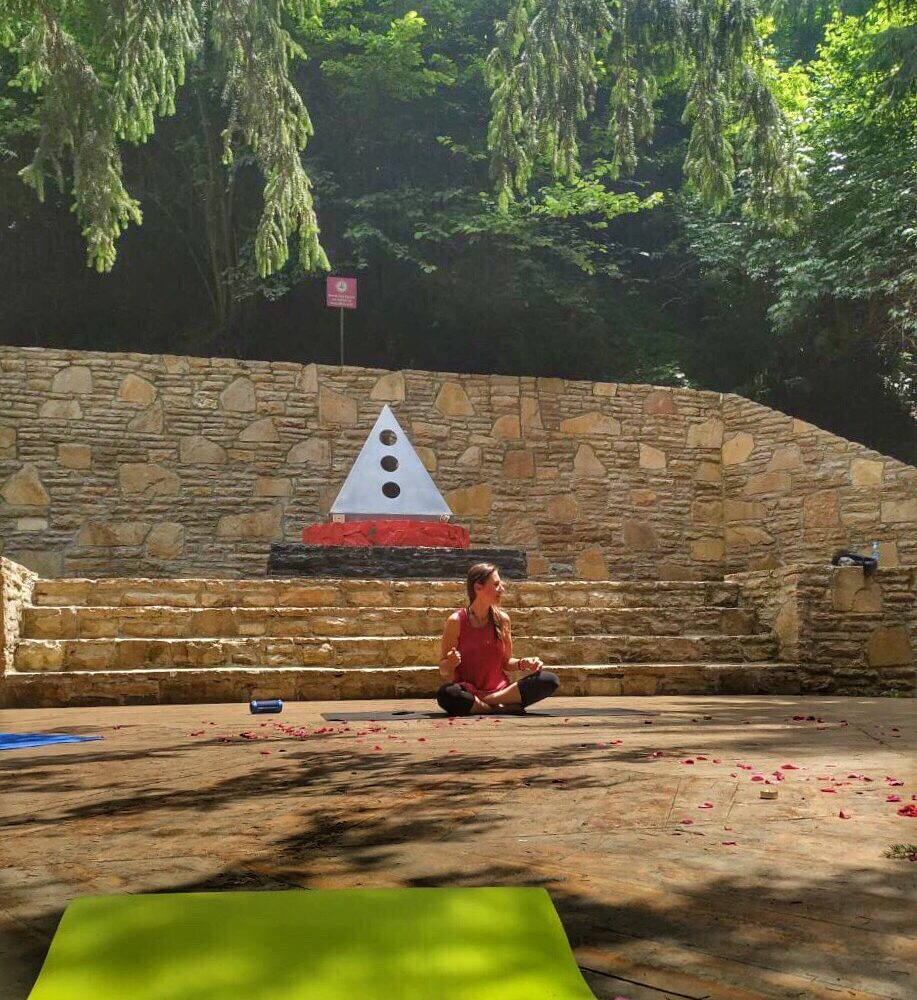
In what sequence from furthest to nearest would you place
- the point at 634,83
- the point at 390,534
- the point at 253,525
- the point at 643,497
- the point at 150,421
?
the point at 643,497 < the point at 253,525 < the point at 150,421 < the point at 390,534 < the point at 634,83

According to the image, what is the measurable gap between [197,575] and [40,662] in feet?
17.3

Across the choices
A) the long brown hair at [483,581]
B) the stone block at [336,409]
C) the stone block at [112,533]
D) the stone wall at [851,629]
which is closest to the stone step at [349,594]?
the stone wall at [851,629]

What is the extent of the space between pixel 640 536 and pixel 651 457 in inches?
41.6

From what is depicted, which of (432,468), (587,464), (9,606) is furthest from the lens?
(587,464)

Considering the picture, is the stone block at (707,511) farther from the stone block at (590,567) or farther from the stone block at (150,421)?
the stone block at (150,421)

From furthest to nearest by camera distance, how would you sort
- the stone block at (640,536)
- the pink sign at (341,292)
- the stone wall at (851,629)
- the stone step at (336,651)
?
the pink sign at (341,292) → the stone block at (640,536) → the stone wall at (851,629) → the stone step at (336,651)

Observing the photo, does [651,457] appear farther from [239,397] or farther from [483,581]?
[483,581]

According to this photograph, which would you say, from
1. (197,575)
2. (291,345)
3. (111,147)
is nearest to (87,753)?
(111,147)

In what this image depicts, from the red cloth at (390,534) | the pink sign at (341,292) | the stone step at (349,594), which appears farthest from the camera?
the pink sign at (341,292)

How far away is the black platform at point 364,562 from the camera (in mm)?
10992

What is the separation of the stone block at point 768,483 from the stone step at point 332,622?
17.5 ft

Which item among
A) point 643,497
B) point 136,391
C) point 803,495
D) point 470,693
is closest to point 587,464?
point 643,497

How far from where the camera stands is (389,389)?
565 inches

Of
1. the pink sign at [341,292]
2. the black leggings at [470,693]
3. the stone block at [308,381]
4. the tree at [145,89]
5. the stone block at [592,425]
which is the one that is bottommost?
the black leggings at [470,693]
